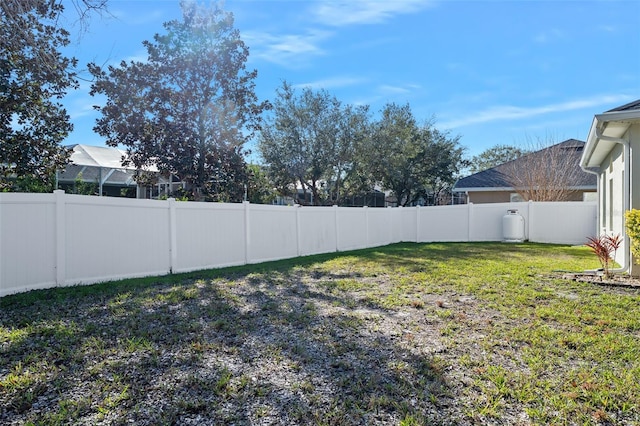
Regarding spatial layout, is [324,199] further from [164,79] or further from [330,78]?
[164,79]

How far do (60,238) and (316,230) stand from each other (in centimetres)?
658

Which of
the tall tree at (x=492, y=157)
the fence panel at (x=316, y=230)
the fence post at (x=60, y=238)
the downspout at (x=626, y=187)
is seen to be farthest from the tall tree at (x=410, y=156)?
the fence post at (x=60, y=238)

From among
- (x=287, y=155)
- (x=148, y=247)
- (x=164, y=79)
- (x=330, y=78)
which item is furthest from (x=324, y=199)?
(x=148, y=247)

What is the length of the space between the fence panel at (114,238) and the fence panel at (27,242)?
0.24 m

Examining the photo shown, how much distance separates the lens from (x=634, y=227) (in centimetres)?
568

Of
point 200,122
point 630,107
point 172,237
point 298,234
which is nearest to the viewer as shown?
point 630,107

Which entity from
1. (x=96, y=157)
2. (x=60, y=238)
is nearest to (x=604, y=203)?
(x=60, y=238)

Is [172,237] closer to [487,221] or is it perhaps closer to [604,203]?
[604,203]

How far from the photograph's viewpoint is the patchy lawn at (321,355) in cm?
235

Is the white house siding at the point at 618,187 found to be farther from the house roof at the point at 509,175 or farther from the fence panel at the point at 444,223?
the house roof at the point at 509,175

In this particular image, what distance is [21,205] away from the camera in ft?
16.7

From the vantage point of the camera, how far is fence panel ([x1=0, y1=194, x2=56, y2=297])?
496 centimetres

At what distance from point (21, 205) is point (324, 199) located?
16.2m

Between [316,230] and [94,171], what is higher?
[94,171]
